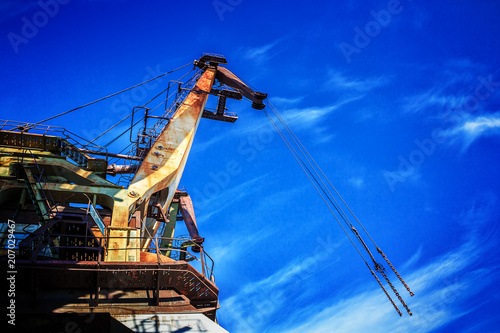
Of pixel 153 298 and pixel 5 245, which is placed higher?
pixel 5 245

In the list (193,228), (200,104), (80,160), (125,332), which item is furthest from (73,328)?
(193,228)

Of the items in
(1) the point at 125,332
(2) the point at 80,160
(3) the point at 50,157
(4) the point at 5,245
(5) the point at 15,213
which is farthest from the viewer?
(2) the point at 80,160

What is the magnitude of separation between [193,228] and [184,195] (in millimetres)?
3000

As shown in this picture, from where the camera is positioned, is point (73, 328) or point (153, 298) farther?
point (153, 298)

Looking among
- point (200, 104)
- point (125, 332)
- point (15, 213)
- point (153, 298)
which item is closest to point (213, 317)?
point (153, 298)

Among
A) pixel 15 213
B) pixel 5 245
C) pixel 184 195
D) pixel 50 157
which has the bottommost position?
pixel 5 245

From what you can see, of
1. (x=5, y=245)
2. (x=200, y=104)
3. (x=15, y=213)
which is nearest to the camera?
(x=5, y=245)

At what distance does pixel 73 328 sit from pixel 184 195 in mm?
24392

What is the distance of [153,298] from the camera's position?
13.4 metres

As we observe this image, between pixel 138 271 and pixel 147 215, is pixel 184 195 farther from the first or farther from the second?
pixel 138 271

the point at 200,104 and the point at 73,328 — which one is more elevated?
the point at 200,104

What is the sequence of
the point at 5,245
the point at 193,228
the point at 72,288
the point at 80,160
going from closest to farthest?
1. the point at 72,288
2. the point at 5,245
3. the point at 80,160
4. the point at 193,228

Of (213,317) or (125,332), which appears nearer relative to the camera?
(125,332)

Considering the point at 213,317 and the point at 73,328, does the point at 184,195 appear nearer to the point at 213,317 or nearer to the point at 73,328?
the point at 213,317
